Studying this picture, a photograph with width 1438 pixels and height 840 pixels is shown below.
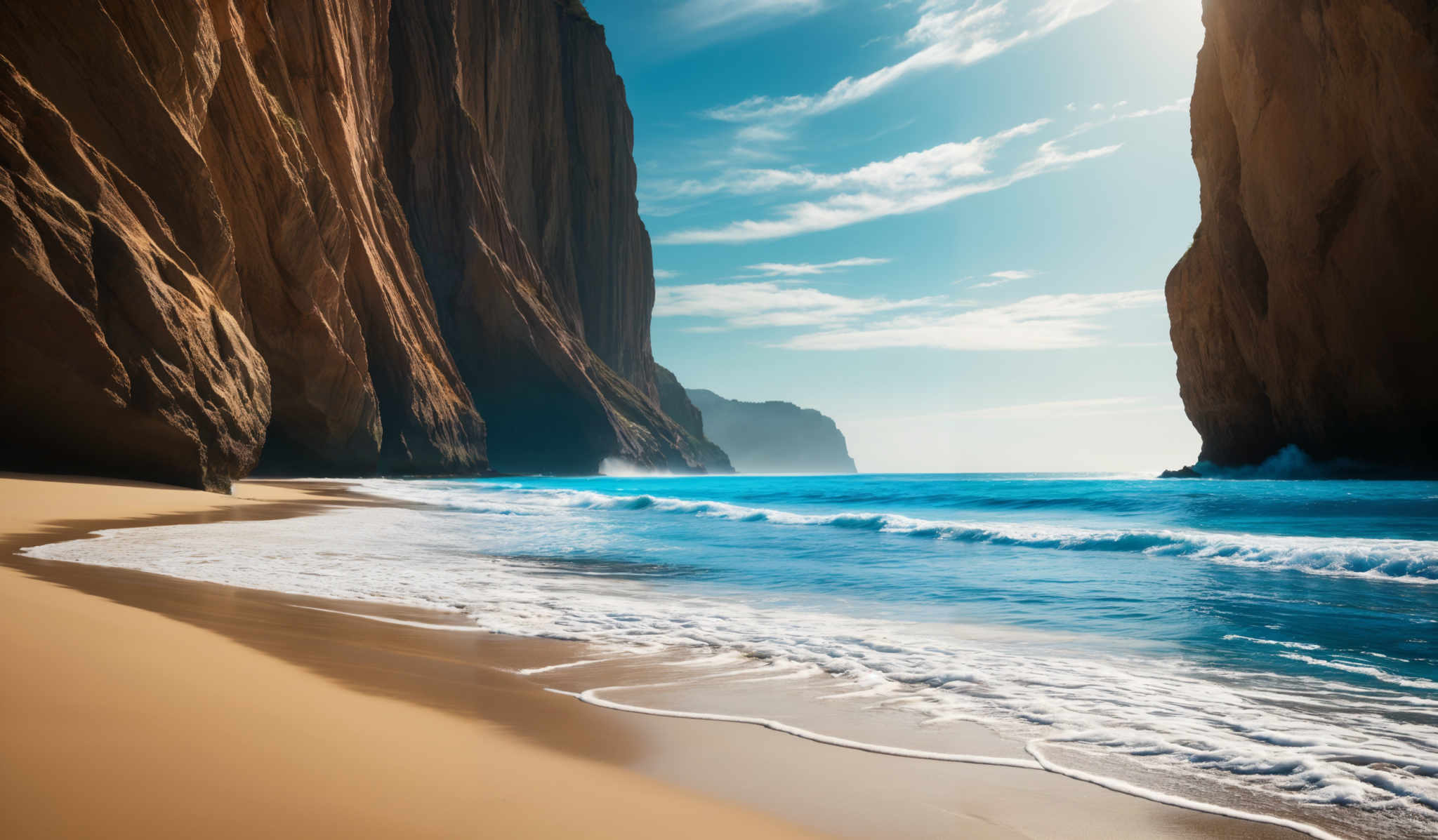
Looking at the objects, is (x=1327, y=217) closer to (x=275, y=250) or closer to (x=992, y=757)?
(x=992, y=757)

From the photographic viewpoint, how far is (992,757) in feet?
9.77

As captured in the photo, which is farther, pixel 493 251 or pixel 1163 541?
pixel 493 251

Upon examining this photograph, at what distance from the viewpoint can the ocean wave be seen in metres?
9.35

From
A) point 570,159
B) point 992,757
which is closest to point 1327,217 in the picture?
point 992,757

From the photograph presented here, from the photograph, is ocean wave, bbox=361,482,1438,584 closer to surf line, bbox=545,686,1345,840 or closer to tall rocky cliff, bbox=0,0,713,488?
tall rocky cliff, bbox=0,0,713,488

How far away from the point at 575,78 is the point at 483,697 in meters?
97.1

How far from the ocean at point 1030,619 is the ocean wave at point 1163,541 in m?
0.06

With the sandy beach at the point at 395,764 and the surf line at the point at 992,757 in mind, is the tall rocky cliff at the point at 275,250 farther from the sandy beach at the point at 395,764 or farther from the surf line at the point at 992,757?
the surf line at the point at 992,757

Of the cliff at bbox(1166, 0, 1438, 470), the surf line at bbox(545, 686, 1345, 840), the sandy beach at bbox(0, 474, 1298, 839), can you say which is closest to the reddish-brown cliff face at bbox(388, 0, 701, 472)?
the cliff at bbox(1166, 0, 1438, 470)

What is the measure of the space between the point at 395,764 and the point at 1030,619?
521 centimetres

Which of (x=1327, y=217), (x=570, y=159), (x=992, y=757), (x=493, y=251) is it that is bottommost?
(x=992, y=757)

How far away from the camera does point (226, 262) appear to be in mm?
19750

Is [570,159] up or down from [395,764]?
up

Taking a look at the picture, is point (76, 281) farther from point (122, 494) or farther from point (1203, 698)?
point (1203, 698)
